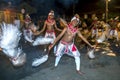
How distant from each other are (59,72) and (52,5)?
34.3m

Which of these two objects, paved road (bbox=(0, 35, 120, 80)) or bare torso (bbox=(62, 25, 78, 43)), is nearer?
paved road (bbox=(0, 35, 120, 80))

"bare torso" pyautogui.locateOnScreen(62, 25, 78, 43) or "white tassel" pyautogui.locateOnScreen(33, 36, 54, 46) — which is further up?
"bare torso" pyautogui.locateOnScreen(62, 25, 78, 43)

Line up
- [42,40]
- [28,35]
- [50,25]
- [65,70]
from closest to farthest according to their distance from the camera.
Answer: [65,70] → [42,40] → [50,25] → [28,35]

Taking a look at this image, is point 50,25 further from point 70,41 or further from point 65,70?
point 65,70

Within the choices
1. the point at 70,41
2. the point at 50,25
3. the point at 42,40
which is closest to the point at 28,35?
the point at 50,25

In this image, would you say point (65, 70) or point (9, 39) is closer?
point (9, 39)

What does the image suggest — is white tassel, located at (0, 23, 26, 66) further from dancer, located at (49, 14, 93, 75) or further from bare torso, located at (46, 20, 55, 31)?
bare torso, located at (46, 20, 55, 31)

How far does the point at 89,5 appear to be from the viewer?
169ft

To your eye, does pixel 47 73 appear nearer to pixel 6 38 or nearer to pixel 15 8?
pixel 6 38

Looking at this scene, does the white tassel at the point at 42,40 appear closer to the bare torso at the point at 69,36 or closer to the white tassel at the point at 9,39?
the bare torso at the point at 69,36

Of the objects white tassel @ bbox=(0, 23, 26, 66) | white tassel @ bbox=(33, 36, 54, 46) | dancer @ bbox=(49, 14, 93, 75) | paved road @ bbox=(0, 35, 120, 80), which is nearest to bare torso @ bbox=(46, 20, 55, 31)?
white tassel @ bbox=(33, 36, 54, 46)

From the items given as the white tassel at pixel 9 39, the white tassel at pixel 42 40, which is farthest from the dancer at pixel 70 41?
the white tassel at pixel 42 40

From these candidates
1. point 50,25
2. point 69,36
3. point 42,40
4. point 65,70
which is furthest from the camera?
point 50,25

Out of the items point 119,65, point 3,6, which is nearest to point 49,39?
point 119,65
